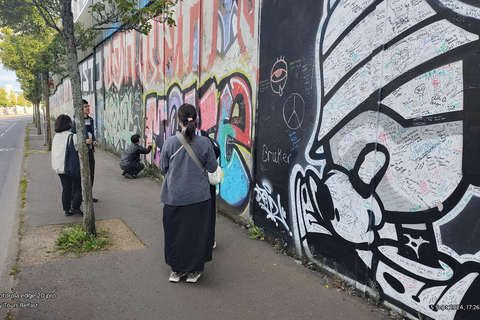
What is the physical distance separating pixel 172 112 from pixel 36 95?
777 inches

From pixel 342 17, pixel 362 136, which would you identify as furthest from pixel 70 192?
pixel 342 17

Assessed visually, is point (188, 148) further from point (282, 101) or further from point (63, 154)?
point (63, 154)

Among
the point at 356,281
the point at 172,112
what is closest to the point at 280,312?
the point at 356,281

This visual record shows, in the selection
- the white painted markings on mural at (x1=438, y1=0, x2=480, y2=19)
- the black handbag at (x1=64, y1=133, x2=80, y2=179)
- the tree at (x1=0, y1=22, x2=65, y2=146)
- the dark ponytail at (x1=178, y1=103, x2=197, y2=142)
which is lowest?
the black handbag at (x1=64, y1=133, x2=80, y2=179)

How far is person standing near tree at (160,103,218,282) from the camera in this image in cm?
337

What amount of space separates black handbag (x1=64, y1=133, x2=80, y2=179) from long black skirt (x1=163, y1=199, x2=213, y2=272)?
2.68 m

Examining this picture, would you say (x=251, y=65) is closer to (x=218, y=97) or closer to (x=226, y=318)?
(x=218, y=97)

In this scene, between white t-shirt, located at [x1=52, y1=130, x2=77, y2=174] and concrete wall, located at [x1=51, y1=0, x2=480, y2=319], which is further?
white t-shirt, located at [x1=52, y1=130, x2=77, y2=174]

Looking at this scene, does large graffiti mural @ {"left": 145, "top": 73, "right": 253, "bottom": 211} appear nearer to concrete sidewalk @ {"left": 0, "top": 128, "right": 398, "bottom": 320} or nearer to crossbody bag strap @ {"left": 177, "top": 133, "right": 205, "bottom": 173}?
concrete sidewalk @ {"left": 0, "top": 128, "right": 398, "bottom": 320}

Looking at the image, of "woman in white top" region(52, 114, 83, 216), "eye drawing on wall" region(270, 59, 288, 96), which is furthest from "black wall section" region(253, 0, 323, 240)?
"woman in white top" region(52, 114, 83, 216)

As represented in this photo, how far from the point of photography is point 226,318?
2.92 metres

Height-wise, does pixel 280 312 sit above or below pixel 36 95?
below

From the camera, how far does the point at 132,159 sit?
8828 millimetres
